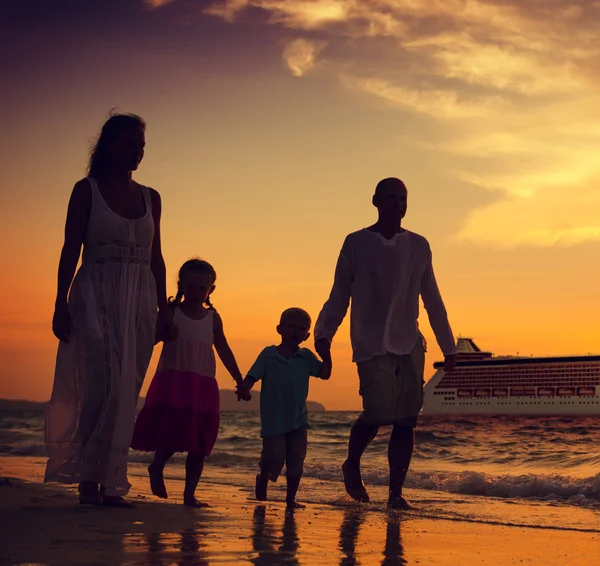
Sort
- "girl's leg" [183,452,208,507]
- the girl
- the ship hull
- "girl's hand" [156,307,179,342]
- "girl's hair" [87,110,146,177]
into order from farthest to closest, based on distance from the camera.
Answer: the ship hull, the girl, "girl's leg" [183,452,208,507], "girl's hand" [156,307,179,342], "girl's hair" [87,110,146,177]

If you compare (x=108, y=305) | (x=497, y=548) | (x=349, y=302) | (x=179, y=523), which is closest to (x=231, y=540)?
(x=179, y=523)

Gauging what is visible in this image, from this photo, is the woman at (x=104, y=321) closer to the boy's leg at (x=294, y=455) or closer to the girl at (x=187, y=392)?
the girl at (x=187, y=392)

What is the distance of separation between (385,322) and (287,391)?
66cm

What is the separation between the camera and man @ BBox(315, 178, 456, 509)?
482 centimetres

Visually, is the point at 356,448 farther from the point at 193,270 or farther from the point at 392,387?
the point at 193,270

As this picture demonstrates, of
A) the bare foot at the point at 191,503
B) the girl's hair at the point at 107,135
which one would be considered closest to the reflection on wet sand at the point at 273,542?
the bare foot at the point at 191,503

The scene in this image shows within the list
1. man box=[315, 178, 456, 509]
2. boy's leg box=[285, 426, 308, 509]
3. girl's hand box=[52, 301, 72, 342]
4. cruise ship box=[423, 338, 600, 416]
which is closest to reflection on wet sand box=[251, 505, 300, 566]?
boy's leg box=[285, 426, 308, 509]

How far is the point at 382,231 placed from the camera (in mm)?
5000

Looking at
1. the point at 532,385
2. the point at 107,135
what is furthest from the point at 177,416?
the point at 532,385

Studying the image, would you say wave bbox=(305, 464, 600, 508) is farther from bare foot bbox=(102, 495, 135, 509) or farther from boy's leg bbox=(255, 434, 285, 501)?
bare foot bbox=(102, 495, 135, 509)

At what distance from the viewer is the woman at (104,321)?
12.9 ft

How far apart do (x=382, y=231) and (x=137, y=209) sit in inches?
58.7

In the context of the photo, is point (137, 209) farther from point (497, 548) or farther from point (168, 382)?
point (497, 548)

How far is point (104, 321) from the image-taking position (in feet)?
13.1
